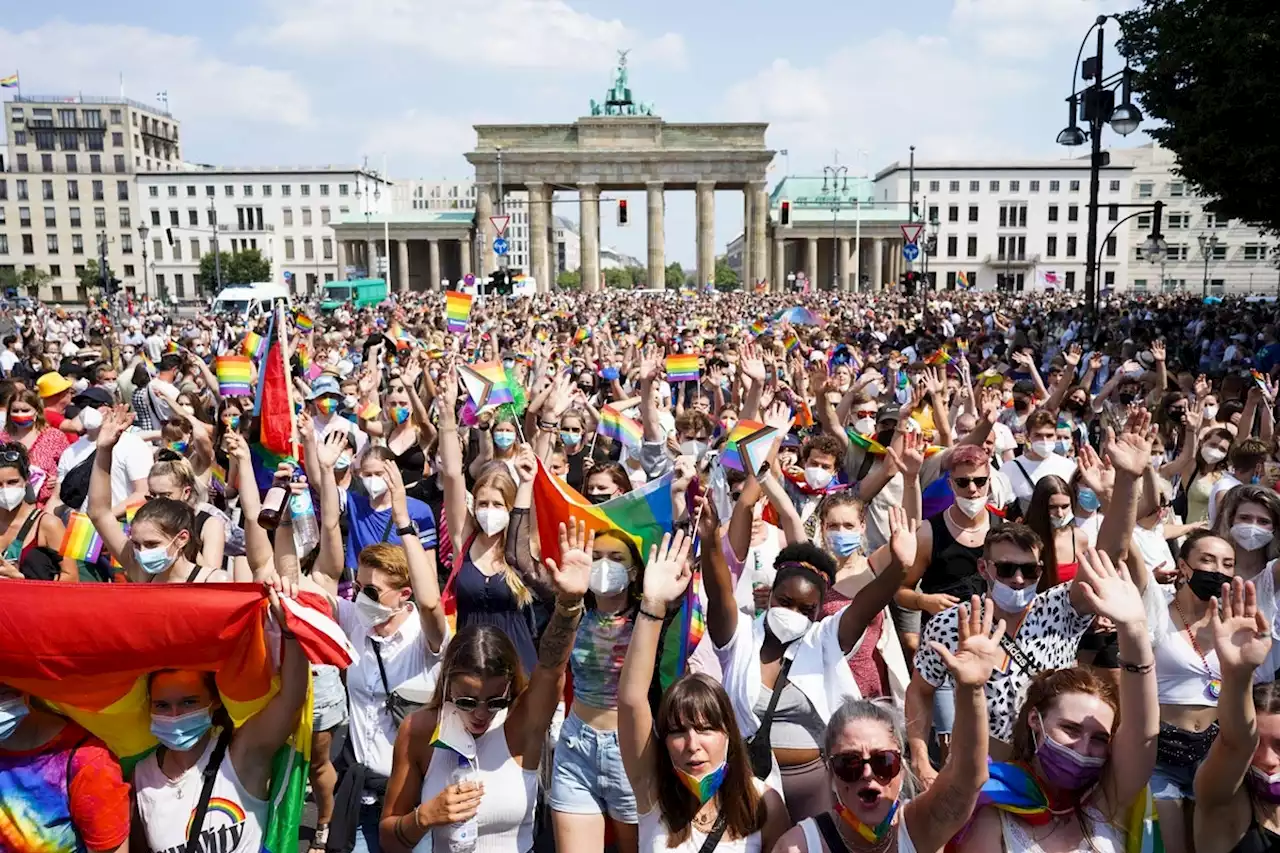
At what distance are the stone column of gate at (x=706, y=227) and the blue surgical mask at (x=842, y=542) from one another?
256ft

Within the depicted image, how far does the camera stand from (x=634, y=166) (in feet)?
277

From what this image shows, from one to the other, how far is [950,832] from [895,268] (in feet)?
324

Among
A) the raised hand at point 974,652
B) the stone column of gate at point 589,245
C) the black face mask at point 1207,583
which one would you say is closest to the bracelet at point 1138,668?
the raised hand at point 974,652

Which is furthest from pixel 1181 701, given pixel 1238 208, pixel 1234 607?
pixel 1238 208

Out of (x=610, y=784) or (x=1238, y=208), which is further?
(x=1238, y=208)

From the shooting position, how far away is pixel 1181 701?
3932 millimetres

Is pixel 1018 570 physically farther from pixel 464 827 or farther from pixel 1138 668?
pixel 464 827

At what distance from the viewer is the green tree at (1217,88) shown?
56.6ft

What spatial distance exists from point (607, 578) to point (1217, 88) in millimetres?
19353

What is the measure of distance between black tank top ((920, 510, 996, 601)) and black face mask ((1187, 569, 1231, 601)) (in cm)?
96

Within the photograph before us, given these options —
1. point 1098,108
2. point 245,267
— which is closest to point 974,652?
point 1098,108

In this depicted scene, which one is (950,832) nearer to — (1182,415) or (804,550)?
(804,550)

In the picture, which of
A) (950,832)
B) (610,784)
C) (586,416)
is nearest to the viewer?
(950,832)

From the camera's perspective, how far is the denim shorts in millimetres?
3803
